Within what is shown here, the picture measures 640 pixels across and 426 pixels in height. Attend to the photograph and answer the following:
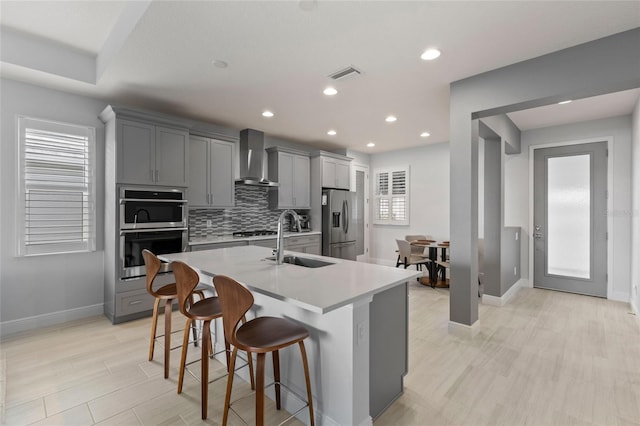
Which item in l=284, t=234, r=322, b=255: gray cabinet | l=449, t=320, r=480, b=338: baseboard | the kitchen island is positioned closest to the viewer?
the kitchen island

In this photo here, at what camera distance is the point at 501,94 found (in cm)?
A: 278

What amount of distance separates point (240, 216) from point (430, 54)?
3.80 meters

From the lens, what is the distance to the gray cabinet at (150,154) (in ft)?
11.3

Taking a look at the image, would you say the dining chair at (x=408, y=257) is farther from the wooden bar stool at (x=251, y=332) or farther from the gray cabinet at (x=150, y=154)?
the wooden bar stool at (x=251, y=332)

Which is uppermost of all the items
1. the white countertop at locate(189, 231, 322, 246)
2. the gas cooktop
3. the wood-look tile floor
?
the gas cooktop

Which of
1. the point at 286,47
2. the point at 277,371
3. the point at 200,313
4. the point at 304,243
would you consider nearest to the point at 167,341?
the point at 200,313

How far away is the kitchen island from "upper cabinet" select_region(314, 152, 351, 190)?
3896mm

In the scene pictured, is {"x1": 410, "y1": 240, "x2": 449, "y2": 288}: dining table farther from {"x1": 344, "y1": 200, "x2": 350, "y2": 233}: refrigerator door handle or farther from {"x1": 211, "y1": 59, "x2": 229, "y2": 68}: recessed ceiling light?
{"x1": 211, "y1": 59, "x2": 229, "y2": 68}: recessed ceiling light

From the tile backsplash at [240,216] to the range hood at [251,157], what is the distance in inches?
15.3

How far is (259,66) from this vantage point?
9.17ft

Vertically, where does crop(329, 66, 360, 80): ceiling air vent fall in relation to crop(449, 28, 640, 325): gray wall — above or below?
above

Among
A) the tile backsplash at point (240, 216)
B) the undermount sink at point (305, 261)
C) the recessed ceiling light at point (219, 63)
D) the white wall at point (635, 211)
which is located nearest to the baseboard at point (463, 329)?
the undermount sink at point (305, 261)

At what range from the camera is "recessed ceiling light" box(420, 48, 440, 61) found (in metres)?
2.48

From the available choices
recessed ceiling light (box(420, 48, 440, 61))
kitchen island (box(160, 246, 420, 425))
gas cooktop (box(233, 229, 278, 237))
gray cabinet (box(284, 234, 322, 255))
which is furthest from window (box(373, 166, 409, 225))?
kitchen island (box(160, 246, 420, 425))
